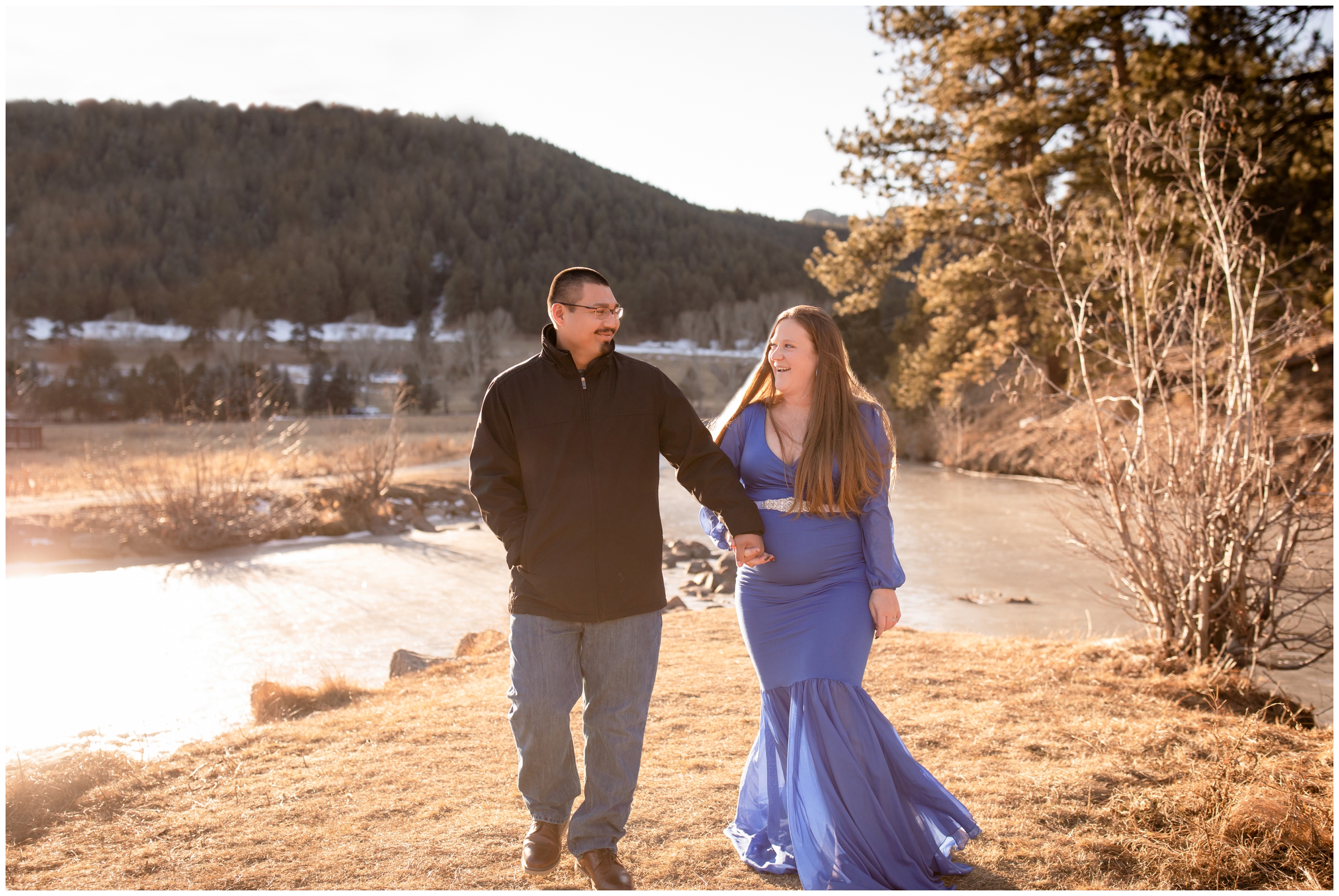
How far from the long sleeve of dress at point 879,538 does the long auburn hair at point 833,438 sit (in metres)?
0.02

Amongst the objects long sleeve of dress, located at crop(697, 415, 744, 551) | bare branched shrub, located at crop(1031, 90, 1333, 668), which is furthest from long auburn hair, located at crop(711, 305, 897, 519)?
bare branched shrub, located at crop(1031, 90, 1333, 668)

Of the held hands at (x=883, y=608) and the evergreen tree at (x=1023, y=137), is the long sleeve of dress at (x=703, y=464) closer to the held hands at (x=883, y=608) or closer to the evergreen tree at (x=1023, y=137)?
the held hands at (x=883, y=608)

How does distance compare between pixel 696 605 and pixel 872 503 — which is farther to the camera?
pixel 696 605

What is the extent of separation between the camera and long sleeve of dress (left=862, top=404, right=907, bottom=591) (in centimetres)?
304

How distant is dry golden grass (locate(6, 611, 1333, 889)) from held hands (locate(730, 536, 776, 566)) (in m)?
1.03

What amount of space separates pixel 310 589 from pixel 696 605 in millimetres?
4895

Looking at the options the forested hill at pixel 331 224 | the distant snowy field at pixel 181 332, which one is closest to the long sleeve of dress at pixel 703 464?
the distant snowy field at pixel 181 332

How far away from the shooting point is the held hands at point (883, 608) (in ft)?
9.87

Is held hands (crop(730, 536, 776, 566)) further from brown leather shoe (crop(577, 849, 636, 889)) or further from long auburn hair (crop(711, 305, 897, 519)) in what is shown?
brown leather shoe (crop(577, 849, 636, 889))

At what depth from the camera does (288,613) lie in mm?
9797

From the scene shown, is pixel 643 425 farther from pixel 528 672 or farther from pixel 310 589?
pixel 310 589

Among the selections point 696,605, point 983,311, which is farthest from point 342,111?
point 696,605

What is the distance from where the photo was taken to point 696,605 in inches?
377

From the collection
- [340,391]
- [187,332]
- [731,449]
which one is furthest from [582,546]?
[187,332]
